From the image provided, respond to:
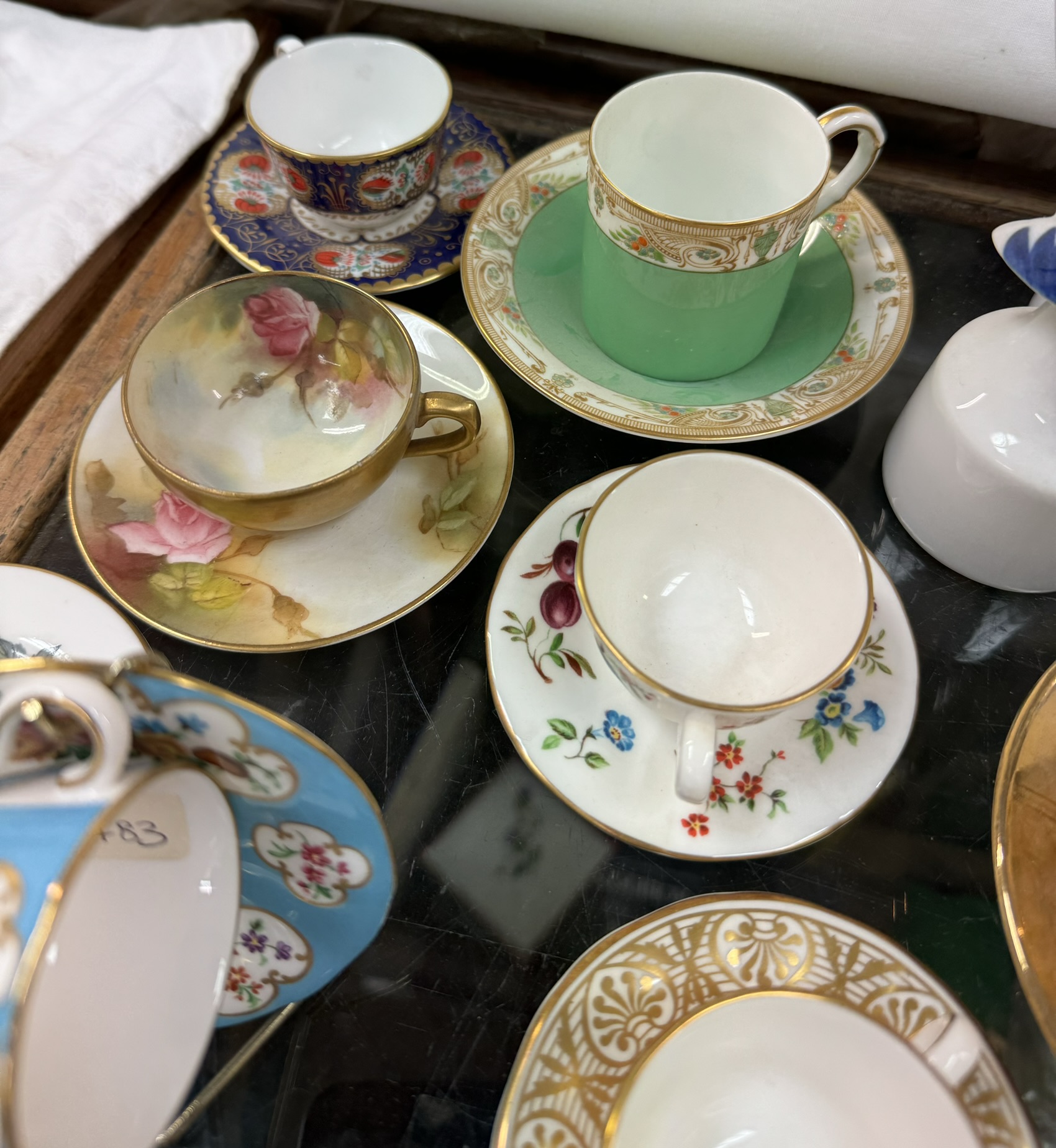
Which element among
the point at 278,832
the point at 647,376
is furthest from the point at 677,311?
the point at 278,832

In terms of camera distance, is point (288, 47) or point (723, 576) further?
point (288, 47)

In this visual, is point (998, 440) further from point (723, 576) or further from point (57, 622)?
point (57, 622)

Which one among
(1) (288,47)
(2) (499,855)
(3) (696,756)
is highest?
(1) (288,47)

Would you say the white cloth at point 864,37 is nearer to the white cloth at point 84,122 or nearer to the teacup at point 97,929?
the white cloth at point 84,122

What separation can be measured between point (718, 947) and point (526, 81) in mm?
769

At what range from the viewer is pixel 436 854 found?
17.2 inches

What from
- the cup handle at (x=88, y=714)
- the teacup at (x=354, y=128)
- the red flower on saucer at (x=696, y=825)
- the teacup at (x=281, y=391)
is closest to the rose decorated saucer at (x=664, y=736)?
the red flower on saucer at (x=696, y=825)

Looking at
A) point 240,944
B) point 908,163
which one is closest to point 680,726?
point 240,944

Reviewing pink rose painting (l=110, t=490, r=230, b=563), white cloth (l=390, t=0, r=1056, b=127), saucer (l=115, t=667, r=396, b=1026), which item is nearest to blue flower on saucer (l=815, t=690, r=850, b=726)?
saucer (l=115, t=667, r=396, b=1026)

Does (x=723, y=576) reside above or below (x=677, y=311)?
below

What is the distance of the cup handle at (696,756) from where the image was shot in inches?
14.0

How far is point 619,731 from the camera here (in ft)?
1.41

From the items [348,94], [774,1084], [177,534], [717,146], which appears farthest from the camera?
[348,94]

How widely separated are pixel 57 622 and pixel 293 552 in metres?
0.13
